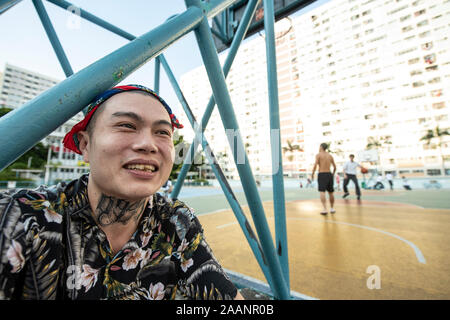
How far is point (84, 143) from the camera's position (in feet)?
2.25

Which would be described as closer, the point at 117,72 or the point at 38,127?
the point at 38,127

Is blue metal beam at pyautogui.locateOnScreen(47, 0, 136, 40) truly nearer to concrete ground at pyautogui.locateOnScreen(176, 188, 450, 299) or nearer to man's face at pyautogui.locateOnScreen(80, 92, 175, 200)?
man's face at pyautogui.locateOnScreen(80, 92, 175, 200)

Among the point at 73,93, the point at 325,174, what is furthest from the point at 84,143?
the point at 325,174

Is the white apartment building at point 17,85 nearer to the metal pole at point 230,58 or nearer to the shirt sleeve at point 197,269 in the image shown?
the metal pole at point 230,58

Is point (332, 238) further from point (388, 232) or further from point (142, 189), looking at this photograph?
point (142, 189)

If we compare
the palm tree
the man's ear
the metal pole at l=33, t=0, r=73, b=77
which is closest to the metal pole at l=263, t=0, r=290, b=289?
the man's ear

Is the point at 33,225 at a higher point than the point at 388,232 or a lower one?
higher

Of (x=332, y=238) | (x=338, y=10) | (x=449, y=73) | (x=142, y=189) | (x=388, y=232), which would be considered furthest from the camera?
(x=338, y=10)

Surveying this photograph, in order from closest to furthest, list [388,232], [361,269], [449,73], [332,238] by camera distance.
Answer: [361,269]
[332,238]
[388,232]
[449,73]

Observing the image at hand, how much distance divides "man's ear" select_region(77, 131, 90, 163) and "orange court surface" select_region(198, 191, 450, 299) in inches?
61.1

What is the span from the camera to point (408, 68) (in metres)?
35.3

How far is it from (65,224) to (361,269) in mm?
2144
